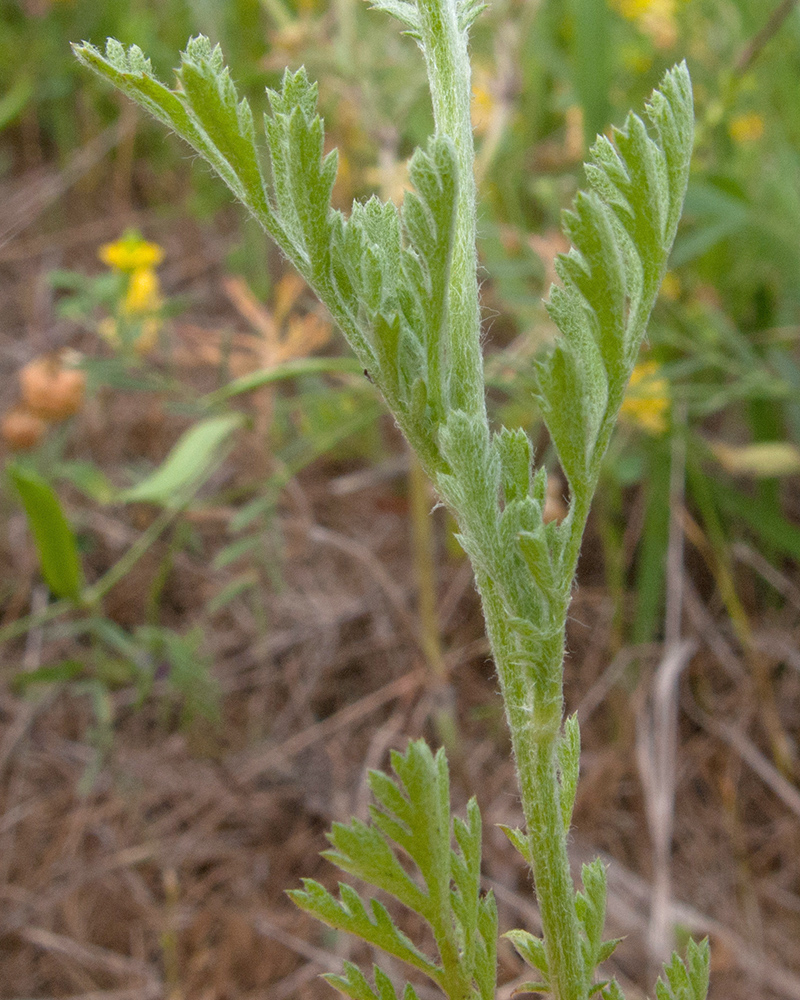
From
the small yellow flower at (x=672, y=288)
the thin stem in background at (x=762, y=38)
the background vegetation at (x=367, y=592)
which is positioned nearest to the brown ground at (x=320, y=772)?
the background vegetation at (x=367, y=592)

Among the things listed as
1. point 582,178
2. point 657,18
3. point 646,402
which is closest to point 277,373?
point 646,402

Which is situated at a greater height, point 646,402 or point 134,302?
point 134,302

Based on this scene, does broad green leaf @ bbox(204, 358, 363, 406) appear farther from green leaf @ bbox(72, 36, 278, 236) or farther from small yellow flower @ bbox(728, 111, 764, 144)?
small yellow flower @ bbox(728, 111, 764, 144)

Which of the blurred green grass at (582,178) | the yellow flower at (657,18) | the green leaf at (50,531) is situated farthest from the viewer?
the yellow flower at (657,18)

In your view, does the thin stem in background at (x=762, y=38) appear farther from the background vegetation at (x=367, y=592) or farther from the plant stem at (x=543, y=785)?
the plant stem at (x=543, y=785)

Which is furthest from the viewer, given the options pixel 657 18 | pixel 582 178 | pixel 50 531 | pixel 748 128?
pixel 748 128

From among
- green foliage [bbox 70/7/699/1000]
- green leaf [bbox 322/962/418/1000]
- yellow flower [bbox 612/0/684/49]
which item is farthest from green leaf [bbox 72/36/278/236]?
yellow flower [bbox 612/0/684/49]

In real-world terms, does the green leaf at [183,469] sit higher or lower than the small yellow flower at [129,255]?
lower

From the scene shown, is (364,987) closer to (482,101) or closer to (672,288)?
(672,288)
